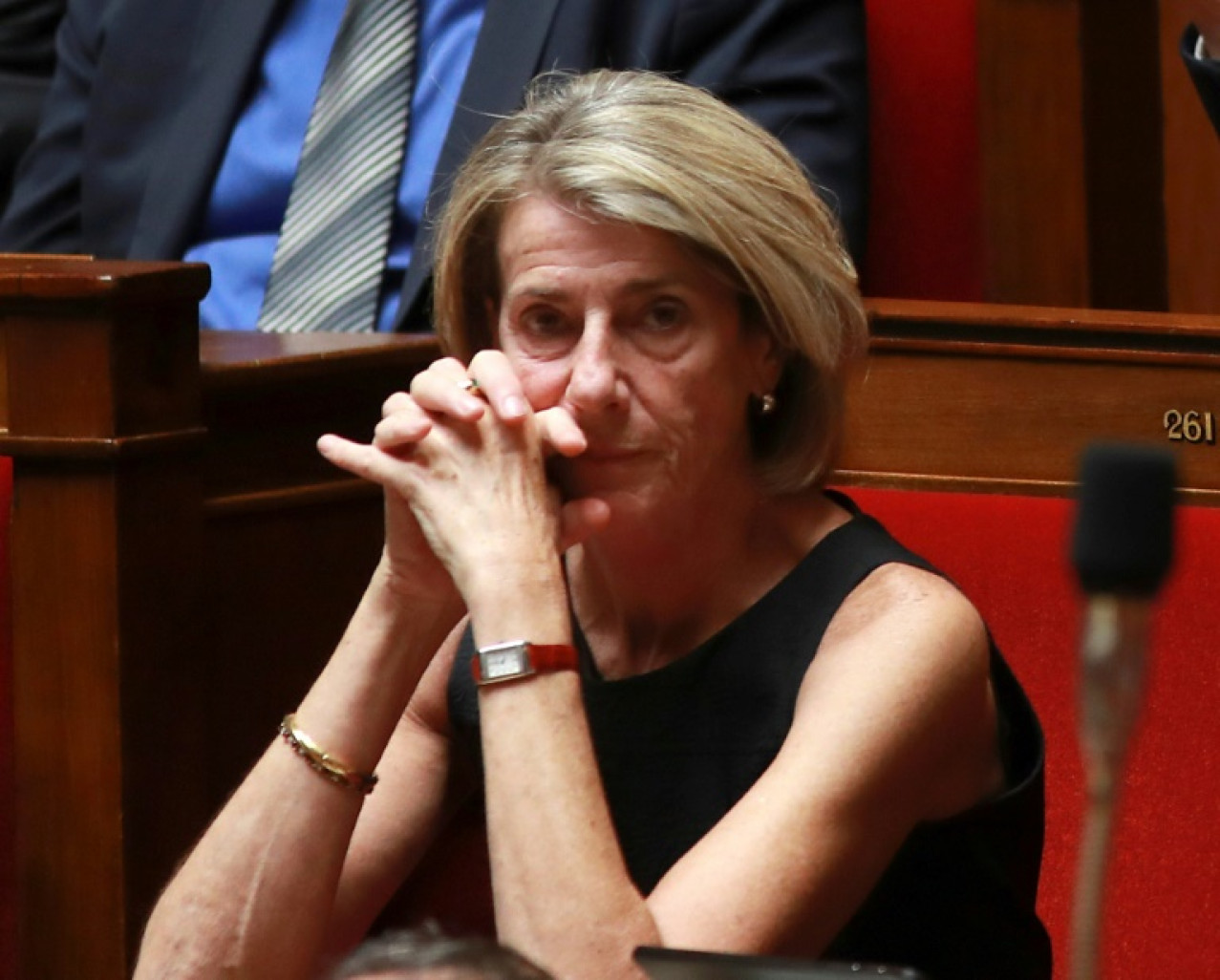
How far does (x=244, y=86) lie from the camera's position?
187 cm

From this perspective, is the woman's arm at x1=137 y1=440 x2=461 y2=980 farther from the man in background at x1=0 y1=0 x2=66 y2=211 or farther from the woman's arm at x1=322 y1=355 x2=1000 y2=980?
the man in background at x1=0 y1=0 x2=66 y2=211

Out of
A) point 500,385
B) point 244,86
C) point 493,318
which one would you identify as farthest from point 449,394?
point 244,86

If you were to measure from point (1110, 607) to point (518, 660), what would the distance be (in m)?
0.62

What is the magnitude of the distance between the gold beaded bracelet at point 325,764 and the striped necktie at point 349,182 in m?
0.69

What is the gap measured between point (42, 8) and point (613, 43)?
737 mm

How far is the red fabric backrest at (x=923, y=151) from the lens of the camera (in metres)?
1.84

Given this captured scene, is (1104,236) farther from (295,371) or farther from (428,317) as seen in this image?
(295,371)

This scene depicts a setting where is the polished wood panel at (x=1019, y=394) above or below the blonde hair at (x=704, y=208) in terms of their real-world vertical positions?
below

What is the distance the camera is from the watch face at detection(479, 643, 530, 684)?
38.3 inches

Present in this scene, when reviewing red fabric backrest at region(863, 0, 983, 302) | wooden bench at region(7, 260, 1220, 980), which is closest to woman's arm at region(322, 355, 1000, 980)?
wooden bench at region(7, 260, 1220, 980)

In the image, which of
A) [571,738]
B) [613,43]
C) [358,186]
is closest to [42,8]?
[358,186]

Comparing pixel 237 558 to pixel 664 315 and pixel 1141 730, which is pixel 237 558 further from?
pixel 1141 730

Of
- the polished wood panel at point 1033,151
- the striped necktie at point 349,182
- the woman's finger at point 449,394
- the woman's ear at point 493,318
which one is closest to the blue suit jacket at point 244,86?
the striped necktie at point 349,182

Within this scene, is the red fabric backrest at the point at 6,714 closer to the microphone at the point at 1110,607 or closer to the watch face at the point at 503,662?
the watch face at the point at 503,662
